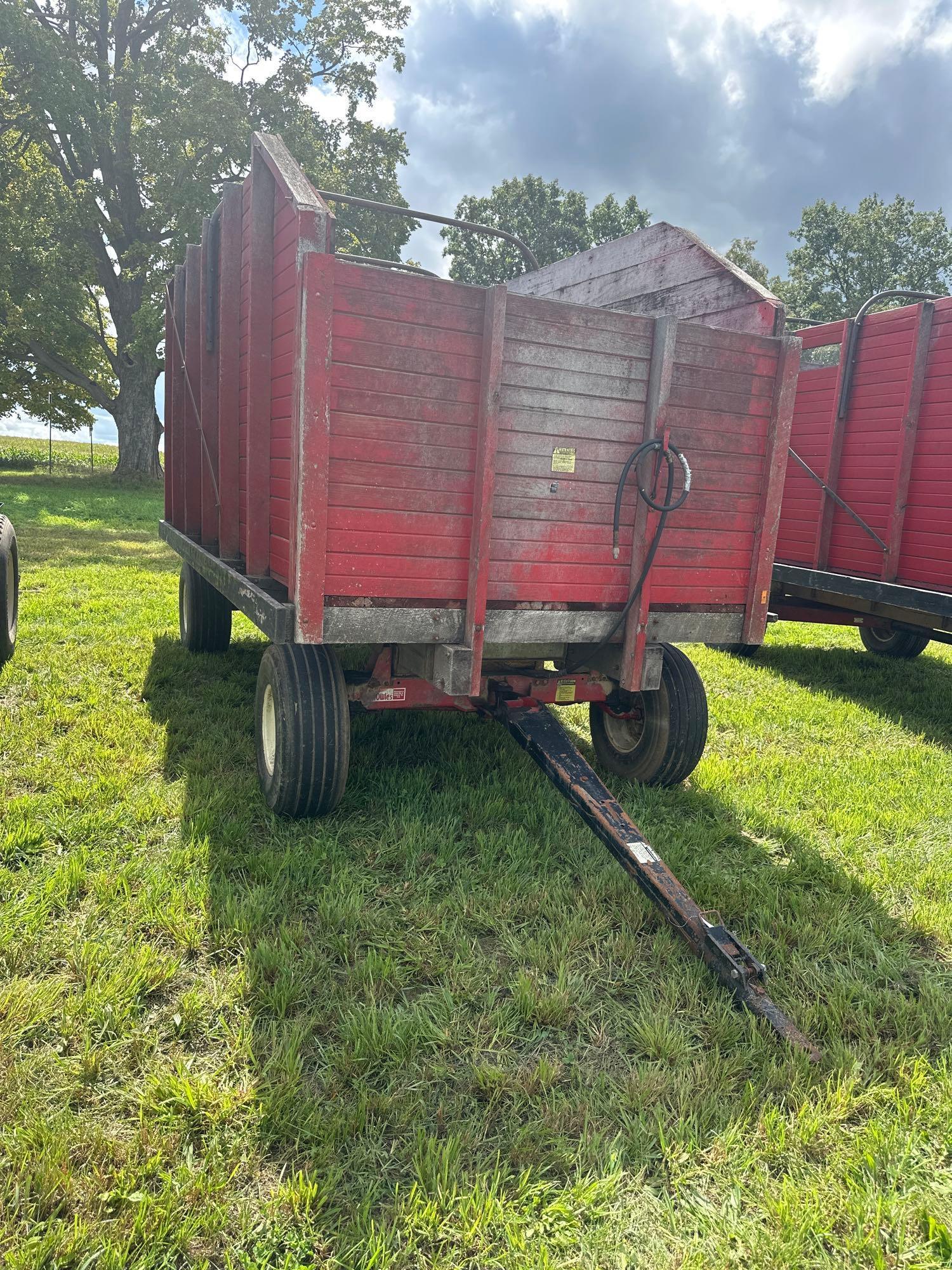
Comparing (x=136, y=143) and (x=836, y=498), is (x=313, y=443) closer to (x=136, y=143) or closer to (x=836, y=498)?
(x=836, y=498)

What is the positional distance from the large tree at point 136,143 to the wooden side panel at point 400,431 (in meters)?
17.0

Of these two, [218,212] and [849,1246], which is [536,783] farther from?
[218,212]

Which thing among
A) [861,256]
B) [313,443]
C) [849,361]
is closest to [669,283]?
[313,443]

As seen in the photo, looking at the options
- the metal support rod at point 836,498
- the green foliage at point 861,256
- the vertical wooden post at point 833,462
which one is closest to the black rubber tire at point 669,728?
the metal support rod at point 836,498

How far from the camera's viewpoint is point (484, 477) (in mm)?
3244

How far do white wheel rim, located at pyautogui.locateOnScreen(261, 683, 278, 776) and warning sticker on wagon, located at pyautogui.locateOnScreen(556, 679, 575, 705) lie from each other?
1.37 metres

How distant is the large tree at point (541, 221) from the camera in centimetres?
3566

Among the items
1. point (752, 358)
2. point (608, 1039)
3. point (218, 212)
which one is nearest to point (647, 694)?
point (752, 358)

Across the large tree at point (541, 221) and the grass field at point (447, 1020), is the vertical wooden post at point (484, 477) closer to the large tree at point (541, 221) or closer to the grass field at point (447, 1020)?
the grass field at point (447, 1020)

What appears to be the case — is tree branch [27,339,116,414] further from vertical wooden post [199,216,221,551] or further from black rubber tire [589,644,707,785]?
black rubber tire [589,644,707,785]

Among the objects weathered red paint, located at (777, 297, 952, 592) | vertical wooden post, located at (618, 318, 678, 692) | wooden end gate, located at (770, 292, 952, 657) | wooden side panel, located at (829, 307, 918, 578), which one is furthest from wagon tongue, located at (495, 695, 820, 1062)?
wooden side panel, located at (829, 307, 918, 578)

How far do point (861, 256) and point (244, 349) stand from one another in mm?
37283

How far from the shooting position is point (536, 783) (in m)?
4.27

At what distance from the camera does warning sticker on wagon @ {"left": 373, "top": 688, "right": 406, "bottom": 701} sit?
3.80m
